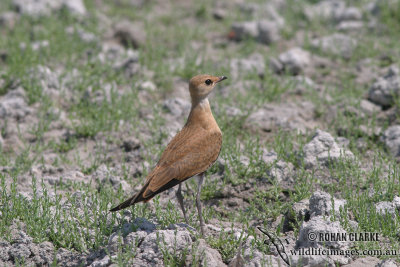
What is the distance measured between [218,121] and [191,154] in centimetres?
219

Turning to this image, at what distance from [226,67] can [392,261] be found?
17.7 ft

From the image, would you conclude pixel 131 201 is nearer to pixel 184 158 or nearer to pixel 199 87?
pixel 184 158

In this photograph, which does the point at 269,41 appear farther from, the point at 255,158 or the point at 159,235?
the point at 159,235

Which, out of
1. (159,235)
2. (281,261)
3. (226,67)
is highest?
(226,67)

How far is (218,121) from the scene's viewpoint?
25.0 ft

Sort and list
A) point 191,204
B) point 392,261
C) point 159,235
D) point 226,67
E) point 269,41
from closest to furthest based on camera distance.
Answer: point 392,261
point 159,235
point 191,204
point 226,67
point 269,41

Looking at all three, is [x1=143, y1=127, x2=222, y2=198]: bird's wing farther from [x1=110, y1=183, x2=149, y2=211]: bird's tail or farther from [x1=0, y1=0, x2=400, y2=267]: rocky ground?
[x1=0, y1=0, x2=400, y2=267]: rocky ground

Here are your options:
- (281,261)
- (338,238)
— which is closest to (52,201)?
(281,261)

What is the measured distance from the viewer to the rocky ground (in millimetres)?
5121

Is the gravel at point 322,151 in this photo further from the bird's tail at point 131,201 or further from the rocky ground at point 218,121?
the bird's tail at point 131,201

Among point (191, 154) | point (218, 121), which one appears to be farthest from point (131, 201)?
point (218, 121)

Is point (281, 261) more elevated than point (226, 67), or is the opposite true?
point (226, 67)

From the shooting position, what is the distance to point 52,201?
5820mm

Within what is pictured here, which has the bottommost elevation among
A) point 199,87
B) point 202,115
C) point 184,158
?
point 184,158
